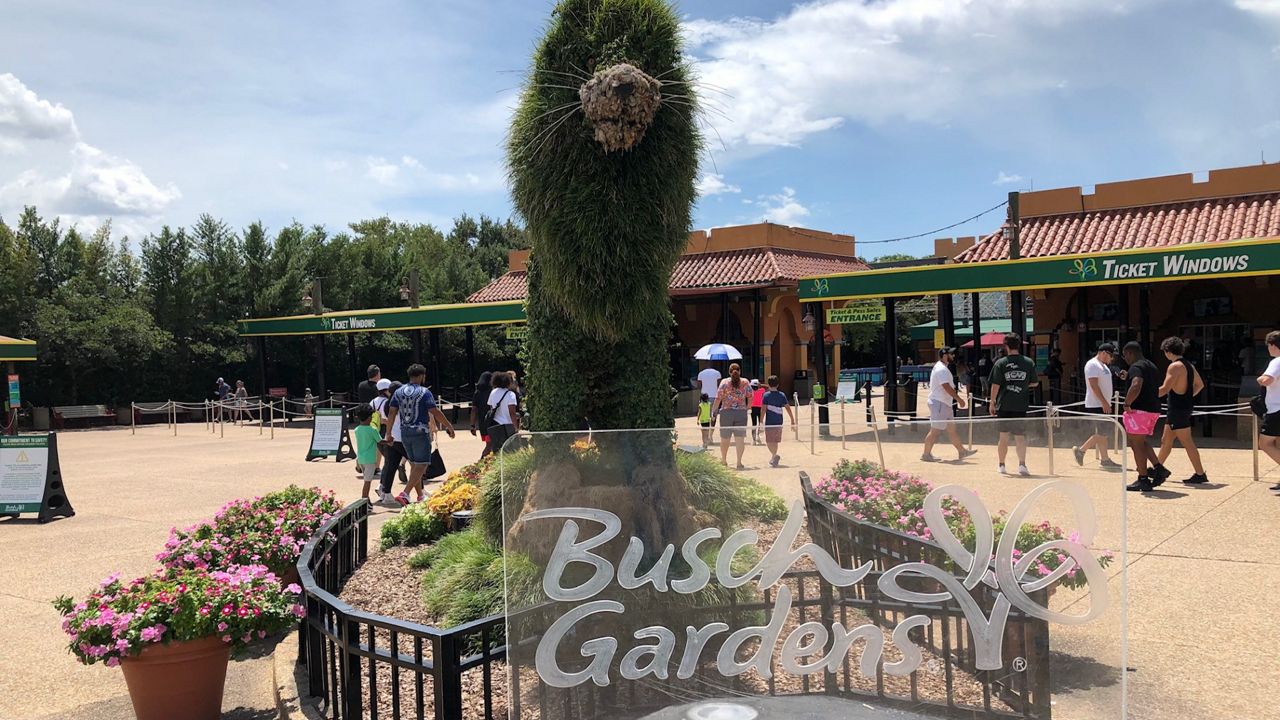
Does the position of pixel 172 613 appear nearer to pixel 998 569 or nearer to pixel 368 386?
pixel 998 569

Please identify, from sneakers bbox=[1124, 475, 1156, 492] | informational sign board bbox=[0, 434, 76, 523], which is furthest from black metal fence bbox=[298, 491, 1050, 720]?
informational sign board bbox=[0, 434, 76, 523]

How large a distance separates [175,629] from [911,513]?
136 inches

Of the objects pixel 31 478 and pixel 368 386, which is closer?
pixel 31 478

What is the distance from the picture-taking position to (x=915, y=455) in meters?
3.36

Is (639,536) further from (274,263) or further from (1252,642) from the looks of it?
(274,263)

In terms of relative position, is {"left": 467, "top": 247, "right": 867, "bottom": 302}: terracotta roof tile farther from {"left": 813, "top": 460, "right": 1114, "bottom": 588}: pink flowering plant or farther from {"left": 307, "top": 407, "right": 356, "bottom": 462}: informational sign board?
{"left": 813, "top": 460, "right": 1114, "bottom": 588}: pink flowering plant

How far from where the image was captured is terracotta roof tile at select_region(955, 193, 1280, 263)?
17.9 metres

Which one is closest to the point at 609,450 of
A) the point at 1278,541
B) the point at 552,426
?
the point at 552,426

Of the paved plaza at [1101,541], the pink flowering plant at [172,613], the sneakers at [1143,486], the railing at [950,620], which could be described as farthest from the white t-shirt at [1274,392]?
the pink flowering plant at [172,613]

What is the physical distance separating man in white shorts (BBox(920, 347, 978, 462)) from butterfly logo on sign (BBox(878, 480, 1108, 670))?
0.51ft

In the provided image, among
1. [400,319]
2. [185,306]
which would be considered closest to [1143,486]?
[400,319]

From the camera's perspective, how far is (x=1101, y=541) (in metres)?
3.25

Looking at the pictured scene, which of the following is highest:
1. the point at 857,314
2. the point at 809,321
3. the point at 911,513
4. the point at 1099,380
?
the point at 809,321

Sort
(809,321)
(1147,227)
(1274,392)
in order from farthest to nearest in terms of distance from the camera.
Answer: (809,321) < (1147,227) < (1274,392)
